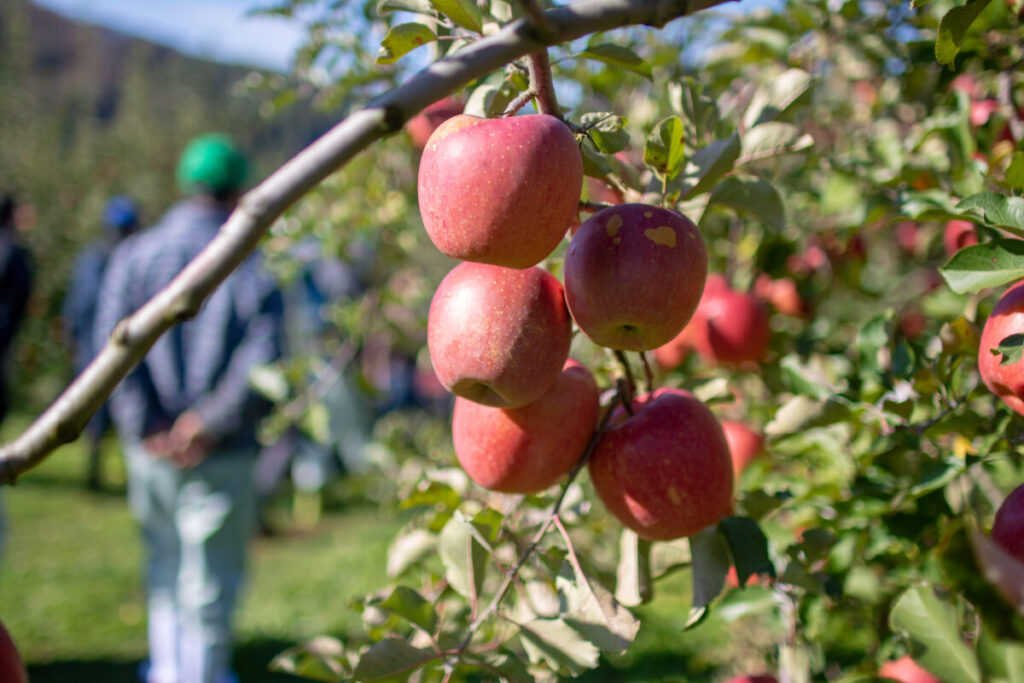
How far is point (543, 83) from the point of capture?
2.37 ft

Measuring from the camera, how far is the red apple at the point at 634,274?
760mm

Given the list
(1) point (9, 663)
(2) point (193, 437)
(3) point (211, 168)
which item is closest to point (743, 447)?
(1) point (9, 663)

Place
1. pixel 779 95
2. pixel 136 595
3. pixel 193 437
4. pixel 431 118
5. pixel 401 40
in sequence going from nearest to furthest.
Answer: pixel 401 40 → pixel 779 95 → pixel 431 118 → pixel 193 437 → pixel 136 595

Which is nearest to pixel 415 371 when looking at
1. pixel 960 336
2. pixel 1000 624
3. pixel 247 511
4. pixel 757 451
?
pixel 247 511

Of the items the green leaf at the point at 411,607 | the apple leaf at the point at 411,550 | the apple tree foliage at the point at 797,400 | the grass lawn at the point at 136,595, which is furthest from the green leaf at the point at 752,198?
the grass lawn at the point at 136,595

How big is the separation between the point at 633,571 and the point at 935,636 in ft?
1.37

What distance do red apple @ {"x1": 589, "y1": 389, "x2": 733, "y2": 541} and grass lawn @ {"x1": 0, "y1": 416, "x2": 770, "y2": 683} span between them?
0.78 metres

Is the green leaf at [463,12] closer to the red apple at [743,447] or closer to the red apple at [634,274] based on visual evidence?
the red apple at [634,274]

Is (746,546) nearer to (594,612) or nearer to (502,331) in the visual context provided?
(594,612)

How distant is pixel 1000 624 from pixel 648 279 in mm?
405

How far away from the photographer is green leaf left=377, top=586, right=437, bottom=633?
861 mm

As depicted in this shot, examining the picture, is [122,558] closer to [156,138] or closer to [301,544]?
[301,544]

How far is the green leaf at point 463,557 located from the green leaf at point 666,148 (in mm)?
454

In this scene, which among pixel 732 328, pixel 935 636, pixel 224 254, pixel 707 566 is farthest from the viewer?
pixel 732 328
